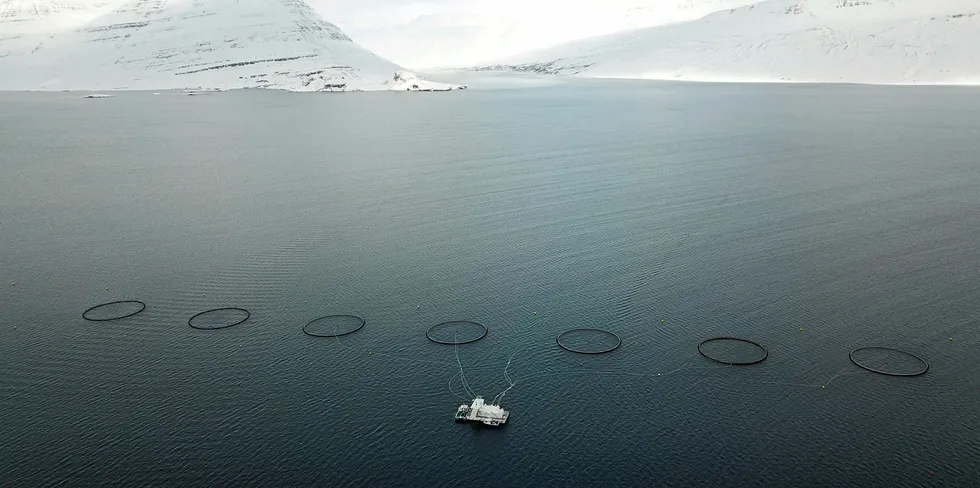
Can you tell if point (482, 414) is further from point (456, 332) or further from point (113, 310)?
point (113, 310)

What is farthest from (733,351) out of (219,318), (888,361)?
(219,318)

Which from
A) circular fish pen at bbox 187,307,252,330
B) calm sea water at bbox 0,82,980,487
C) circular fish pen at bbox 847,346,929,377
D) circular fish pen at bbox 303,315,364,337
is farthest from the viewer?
circular fish pen at bbox 187,307,252,330

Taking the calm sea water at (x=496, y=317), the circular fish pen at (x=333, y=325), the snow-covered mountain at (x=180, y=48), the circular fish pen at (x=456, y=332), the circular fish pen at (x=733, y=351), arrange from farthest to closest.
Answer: the snow-covered mountain at (x=180, y=48), the circular fish pen at (x=333, y=325), the circular fish pen at (x=456, y=332), the circular fish pen at (x=733, y=351), the calm sea water at (x=496, y=317)

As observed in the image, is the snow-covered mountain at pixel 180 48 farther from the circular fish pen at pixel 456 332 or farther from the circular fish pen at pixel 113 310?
the circular fish pen at pixel 456 332

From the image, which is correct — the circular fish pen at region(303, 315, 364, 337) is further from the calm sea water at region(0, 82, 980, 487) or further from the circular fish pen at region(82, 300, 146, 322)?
the circular fish pen at region(82, 300, 146, 322)

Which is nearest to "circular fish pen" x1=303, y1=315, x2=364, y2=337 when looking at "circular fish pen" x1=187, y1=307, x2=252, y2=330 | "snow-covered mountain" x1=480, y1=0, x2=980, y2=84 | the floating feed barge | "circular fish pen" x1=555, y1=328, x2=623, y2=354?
"circular fish pen" x1=187, y1=307, x2=252, y2=330

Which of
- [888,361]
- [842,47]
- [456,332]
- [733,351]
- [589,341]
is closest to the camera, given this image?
[888,361]

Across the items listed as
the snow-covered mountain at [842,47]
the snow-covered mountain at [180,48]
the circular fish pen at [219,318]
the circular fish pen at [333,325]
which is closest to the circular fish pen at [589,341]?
the circular fish pen at [333,325]
